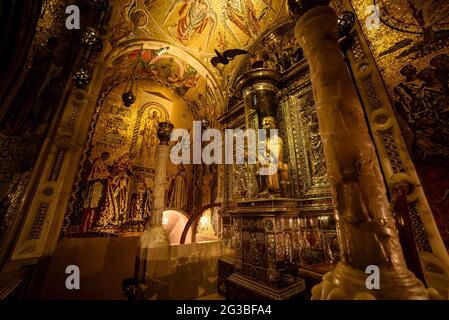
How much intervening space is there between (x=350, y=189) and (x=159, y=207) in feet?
12.6

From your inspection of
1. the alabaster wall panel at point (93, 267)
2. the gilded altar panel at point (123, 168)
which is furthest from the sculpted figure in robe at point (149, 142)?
the alabaster wall panel at point (93, 267)

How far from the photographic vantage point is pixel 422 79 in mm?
2689

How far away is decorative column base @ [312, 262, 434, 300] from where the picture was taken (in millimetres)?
1092

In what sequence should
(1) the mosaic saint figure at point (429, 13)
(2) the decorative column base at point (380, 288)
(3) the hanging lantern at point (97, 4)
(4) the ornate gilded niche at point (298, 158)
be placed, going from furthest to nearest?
(3) the hanging lantern at point (97, 4) → (4) the ornate gilded niche at point (298, 158) → (1) the mosaic saint figure at point (429, 13) → (2) the decorative column base at point (380, 288)

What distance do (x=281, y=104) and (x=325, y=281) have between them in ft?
13.8

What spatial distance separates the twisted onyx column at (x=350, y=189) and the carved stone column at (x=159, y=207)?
314 cm

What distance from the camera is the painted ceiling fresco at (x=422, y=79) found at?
2.40 meters

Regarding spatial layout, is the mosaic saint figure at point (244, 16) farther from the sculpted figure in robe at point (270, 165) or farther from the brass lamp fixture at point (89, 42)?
the sculpted figure in robe at point (270, 165)

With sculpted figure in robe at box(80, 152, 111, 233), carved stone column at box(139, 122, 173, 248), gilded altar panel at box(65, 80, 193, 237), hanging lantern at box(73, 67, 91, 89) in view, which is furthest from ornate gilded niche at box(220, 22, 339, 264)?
sculpted figure in robe at box(80, 152, 111, 233)

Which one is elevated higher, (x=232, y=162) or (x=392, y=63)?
(x=392, y=63)

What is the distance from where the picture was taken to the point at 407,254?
1679 mm

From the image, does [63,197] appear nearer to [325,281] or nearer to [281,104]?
[325,281]

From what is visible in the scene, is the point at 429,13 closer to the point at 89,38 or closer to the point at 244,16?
the point at 244,16
